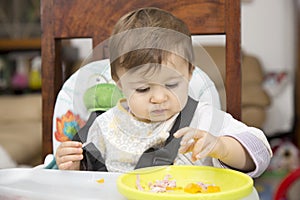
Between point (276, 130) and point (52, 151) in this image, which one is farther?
point (276, 130)

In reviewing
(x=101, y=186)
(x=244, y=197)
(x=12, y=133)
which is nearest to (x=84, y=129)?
(x=101, y=186)

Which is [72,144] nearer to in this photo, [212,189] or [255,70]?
[212,189]

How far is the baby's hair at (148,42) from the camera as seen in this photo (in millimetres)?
443

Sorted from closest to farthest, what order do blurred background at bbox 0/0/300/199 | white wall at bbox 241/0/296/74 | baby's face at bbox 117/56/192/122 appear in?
baby's face at bbox 117/56/192/122 → blurred background at bbox 0/0/300/199 → white wall at bbox 241/0/296/74

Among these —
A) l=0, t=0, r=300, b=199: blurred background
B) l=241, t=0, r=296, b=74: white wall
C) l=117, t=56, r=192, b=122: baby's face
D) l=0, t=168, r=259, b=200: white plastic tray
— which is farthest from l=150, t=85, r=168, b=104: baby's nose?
l=241, t=0, r=296, b=74: white wall

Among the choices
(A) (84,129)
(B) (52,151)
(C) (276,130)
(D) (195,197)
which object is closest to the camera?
(D) (195,197)

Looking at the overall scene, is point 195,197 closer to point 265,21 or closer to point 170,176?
point 170,176

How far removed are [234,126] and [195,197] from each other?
131mm

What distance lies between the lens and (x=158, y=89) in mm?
440

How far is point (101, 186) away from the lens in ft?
1.65

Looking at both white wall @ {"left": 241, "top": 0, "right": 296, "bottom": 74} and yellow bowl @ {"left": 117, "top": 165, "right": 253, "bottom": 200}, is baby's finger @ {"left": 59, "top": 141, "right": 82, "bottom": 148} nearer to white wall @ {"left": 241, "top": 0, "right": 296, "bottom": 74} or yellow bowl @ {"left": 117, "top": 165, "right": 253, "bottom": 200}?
yellow bowl @ {"left": 117, "top": 165, "right": 253, "bottom": 200}

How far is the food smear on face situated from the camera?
465 mm

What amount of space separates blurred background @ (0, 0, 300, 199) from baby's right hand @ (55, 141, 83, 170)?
1578mm

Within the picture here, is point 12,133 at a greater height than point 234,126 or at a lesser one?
lesser
